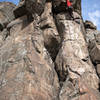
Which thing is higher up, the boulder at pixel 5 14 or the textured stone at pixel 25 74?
the boulder at pixel 5 14

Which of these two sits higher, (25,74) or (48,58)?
(48,58)

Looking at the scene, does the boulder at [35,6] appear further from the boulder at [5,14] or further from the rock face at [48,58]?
the boulder at [5,14]

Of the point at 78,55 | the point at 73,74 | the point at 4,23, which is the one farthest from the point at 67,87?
the point at 4,23

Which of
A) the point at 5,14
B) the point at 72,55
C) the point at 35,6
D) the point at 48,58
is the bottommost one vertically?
the point at 72,55

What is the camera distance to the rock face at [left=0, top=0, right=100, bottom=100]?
1404 centimetres

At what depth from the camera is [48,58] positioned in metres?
18.0

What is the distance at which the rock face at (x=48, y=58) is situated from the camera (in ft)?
46.1

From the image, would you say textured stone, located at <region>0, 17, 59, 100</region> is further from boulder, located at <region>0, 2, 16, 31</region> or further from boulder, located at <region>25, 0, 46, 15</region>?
boulder, located at <region>0, 2, 16, 31</region>

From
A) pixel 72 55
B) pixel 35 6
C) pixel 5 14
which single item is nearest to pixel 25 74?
pixel 72 55

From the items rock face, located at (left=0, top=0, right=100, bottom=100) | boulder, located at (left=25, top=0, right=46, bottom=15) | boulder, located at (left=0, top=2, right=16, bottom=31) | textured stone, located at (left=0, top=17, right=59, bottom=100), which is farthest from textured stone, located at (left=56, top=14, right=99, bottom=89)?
boulder, located at (left=0, top=2, right=16, bottom=31)

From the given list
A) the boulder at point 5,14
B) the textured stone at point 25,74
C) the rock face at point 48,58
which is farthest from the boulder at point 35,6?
the boulder at point 5,14

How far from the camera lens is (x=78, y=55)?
59.5 feet

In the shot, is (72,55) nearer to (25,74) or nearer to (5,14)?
(25,74)

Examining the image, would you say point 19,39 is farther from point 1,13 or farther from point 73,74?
point 1,13
